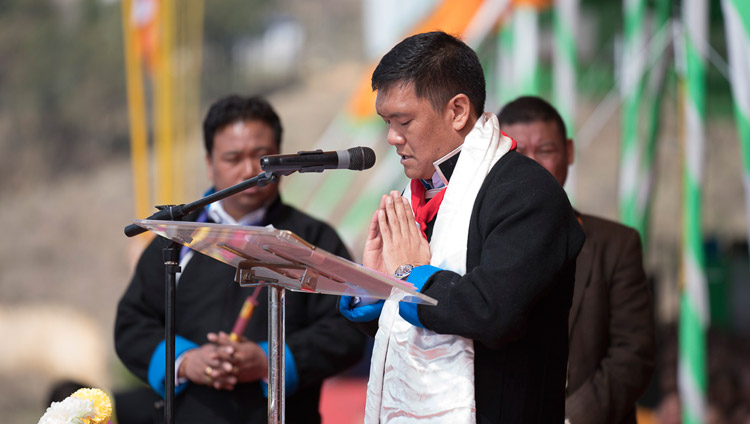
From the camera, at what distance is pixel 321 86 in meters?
6.45

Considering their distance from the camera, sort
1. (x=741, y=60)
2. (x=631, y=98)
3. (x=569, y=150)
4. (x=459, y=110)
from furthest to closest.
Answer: (x=631, y=98)
(x=741, y=60)
(x=569, y=150)
(x=459, y=110)

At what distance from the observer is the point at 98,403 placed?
5.94ft

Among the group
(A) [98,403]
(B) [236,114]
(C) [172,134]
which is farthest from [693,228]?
(C) [172,134]

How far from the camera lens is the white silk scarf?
181cm

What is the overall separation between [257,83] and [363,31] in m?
0.88

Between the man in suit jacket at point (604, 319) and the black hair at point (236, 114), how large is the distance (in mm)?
820


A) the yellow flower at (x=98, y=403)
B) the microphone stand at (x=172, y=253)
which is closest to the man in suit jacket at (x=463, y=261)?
the microphone stand at (x=172, y=253)

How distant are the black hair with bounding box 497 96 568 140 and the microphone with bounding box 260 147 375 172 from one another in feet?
3.74

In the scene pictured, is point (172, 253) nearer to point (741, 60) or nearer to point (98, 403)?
point (98, 403)

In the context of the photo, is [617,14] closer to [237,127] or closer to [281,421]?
[237,127]

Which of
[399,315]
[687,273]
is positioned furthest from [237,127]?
[687,273]

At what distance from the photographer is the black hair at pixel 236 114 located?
294 cm

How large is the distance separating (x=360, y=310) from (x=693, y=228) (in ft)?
8.54

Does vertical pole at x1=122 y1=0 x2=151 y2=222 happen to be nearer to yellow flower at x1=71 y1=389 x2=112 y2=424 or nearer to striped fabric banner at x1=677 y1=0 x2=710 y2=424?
striped fabric banner at x1=677 y1=0 x2=710 y2=424
